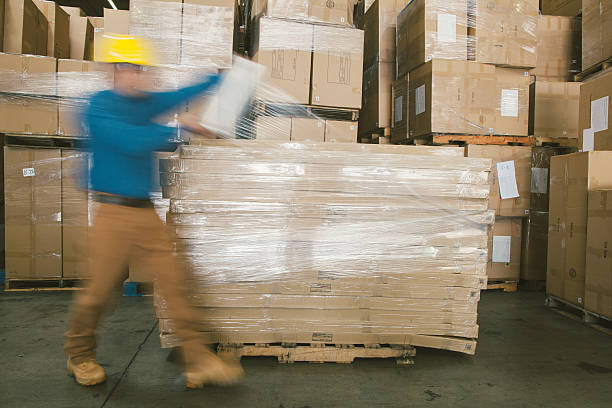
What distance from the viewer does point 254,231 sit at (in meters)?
2.44

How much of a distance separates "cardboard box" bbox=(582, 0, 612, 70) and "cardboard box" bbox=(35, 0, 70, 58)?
5403 millimetres

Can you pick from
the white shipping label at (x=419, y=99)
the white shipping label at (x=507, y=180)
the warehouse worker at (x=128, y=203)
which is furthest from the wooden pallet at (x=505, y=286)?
the warehouse worker at (x=128, y=203)

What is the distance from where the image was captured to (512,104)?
4219mm

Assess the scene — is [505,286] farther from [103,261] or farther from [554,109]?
[103,261]

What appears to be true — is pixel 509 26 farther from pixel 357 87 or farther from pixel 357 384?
pixel 357 384

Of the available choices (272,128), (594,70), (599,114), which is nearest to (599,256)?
(599,114)

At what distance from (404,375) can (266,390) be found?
0.79 m

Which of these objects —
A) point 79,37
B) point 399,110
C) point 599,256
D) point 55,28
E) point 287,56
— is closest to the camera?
point 599,256

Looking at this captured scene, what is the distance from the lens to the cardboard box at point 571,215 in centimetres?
341

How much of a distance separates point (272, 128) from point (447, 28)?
1950 mm

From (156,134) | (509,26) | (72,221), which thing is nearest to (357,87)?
(509,26)

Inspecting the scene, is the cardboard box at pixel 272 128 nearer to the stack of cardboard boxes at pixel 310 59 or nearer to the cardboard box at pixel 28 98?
the stack of cardboard boxes at pixel 310 59

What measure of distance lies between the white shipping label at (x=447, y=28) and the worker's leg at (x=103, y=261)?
3.39 m

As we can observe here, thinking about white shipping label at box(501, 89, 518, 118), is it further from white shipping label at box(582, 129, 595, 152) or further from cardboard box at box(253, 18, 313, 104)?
cardboard box at box(253, 18, 313, 104)
